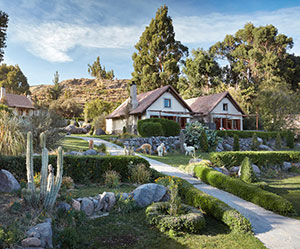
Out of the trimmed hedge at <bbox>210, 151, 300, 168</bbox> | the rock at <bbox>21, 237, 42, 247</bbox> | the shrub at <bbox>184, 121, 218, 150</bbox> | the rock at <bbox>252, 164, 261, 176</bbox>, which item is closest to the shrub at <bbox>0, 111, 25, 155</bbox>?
the rock at <bbox>21, 237, 42, 247</bbox>

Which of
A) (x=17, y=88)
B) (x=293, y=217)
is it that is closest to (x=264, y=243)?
(x=293, y=217)

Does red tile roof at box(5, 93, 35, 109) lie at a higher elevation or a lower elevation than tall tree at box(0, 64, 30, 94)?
lower

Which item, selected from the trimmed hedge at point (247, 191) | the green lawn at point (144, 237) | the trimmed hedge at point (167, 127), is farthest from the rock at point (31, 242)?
the trimmed hedge at point (167, 127)

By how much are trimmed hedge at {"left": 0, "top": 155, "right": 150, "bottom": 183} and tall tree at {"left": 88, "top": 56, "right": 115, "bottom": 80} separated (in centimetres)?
7686

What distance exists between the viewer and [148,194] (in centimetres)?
791

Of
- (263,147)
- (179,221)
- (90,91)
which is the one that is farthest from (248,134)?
(90,91)

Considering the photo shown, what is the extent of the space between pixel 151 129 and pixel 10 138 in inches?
488

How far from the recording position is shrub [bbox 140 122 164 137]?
69.6ft

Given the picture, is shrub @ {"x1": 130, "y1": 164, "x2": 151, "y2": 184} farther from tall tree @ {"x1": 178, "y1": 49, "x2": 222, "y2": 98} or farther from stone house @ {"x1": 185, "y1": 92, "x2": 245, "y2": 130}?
tall tree @ {"x1": 178, "y1": 49, "x2": 222, "y2": 98}

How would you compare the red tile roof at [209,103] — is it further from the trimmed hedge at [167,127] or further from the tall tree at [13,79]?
the tall tree at [13,79]

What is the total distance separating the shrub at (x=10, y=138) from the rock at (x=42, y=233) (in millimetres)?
6137

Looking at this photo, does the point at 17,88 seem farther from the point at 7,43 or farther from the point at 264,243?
the point at 264,243

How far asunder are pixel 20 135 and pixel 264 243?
9.96 meters

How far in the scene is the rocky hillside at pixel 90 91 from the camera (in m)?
66.2
